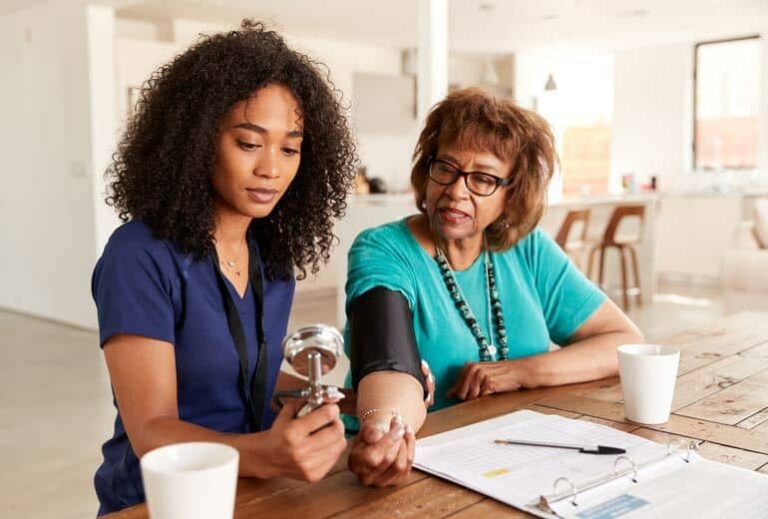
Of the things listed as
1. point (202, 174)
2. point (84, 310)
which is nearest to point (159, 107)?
point (202, 174)

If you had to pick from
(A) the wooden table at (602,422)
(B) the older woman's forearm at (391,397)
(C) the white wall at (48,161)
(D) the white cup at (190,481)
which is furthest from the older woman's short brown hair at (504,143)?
(C) the white wall at (48,161)

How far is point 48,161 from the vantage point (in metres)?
6.42

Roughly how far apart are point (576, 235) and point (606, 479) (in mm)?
6307

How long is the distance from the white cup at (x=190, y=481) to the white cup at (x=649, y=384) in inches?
28.2

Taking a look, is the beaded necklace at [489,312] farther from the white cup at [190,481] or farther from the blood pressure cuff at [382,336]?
the white cup at [190,481]

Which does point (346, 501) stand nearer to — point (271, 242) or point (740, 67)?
point (271, 242)

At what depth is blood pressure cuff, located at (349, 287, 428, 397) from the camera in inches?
52.7

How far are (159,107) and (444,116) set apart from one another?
25.3 inches

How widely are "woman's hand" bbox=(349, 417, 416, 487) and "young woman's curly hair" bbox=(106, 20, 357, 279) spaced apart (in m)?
0.43

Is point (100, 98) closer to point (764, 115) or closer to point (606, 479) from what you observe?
point (606, 479)

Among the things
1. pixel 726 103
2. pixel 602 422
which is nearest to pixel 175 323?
pixel 602 422

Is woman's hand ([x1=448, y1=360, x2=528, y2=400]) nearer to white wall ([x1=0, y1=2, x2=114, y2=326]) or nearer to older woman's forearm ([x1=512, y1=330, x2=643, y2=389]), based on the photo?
older woman's forearm ([x1=512, y1=330, x2=643, y2=389])

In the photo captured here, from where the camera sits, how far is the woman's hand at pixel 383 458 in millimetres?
975

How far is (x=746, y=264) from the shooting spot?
5.67 metres
